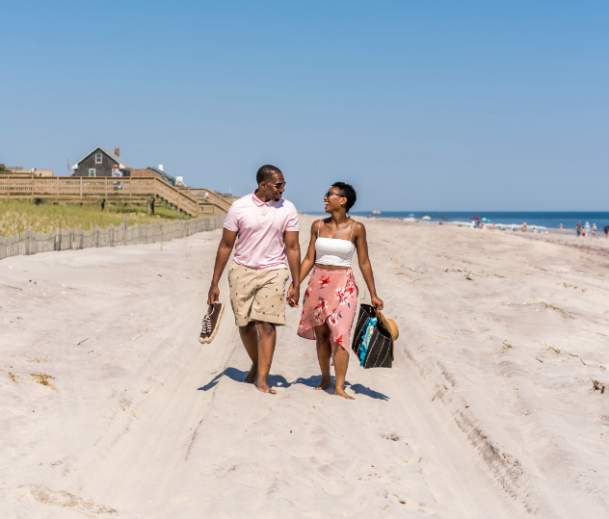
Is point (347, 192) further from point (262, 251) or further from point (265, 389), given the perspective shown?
point (265, 389)

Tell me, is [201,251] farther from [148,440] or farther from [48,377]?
[148,440]

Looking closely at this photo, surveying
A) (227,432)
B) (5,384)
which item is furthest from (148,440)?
(5,384)

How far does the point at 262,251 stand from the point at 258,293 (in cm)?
36

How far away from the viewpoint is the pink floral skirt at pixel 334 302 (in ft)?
22.9

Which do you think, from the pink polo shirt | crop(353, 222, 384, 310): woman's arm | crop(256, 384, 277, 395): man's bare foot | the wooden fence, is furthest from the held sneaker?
the wooden fence

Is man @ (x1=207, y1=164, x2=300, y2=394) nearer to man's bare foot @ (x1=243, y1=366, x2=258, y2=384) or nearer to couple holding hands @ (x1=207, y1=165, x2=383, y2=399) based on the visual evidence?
couple holding hands @ (x1=207, y1=165, x2=383, y2=399)

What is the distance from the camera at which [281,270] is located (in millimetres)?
6793

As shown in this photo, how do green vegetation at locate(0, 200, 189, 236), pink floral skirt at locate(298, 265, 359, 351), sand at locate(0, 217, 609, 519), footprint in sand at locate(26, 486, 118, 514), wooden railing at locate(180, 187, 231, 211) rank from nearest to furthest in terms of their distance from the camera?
footprint in sand at locate(26, 486, 118, 514), sand at locate(0, 217, 609, 519), pink floral skirt at locate(298, 265, 359, 351), green vegetation at locate(0, 200, 189, 236), wooden railing at locate(180, 187, 231, 211)

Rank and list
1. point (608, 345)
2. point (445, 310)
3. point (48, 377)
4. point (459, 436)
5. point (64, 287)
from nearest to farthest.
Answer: point (459, 436) → point (48, 377) → point (608, 345) → point (64, 287) → point (445, 310)

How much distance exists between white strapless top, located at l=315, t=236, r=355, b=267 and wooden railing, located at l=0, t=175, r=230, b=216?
3184 centimetres

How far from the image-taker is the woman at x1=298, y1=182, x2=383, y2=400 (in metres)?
6.97

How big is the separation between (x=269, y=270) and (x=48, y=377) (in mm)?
2242

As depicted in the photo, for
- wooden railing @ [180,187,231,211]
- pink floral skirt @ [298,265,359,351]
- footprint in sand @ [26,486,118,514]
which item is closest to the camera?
footprint in sand @ [26,486,118,514]

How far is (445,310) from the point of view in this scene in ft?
42.4
